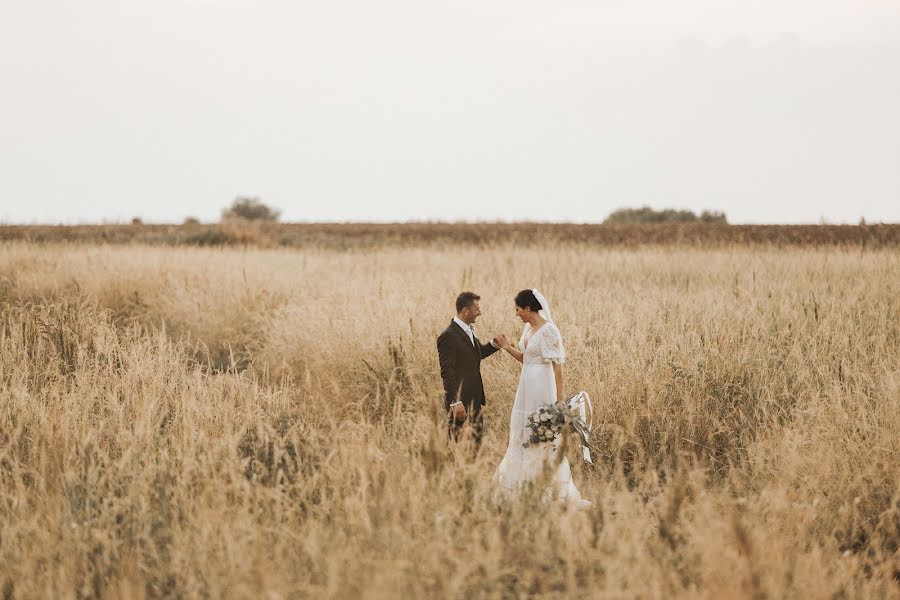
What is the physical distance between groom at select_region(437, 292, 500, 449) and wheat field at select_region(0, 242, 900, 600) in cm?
41

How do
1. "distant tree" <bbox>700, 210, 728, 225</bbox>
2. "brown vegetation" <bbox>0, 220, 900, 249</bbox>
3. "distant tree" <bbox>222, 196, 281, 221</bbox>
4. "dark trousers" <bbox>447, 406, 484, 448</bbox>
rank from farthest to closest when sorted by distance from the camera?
"distant tree" <bbox>222, 196, 281, 221</bbox> → "distant tree" <bbox>700, 210, 728, 225</bbox> → "brown vegetation" <bbox>0, 220, 900, 249</bbox> → "dark trousers" <bbox>447, 406, 484, 448</bbox>

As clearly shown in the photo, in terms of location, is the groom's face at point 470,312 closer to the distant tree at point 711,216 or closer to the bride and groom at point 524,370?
the bride and groom at point 524,370

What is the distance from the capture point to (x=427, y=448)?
3.33m

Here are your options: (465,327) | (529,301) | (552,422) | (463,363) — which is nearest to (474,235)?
(465,327)

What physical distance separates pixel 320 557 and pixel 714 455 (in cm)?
409

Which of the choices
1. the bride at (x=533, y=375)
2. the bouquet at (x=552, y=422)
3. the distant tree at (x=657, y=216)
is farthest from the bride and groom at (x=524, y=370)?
the distant tree at (x=657, y=216)

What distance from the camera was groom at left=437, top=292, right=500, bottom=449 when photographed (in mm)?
5512

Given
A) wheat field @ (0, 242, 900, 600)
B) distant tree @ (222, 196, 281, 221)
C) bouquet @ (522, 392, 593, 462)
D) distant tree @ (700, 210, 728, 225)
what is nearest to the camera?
→ wheat field @ (0, 242, 900, 600)

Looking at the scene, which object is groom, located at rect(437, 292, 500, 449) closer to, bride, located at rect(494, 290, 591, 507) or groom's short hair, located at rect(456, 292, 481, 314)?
groom's short hair, located at rect(456, 292, 481, 314)

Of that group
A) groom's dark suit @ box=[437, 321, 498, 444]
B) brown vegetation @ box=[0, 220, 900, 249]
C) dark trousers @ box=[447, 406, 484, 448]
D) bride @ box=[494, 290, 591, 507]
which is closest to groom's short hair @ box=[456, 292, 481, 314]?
groom's dark suit @ box=[437, 321, 498, 444]

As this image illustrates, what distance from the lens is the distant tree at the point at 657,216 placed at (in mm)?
40156

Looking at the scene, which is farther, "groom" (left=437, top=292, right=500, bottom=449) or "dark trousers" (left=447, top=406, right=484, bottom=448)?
"groom" (left=437, top=292, right=500, bottom=449)

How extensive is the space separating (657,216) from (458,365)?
3844cm

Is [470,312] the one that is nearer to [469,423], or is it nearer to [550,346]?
[550,346]
